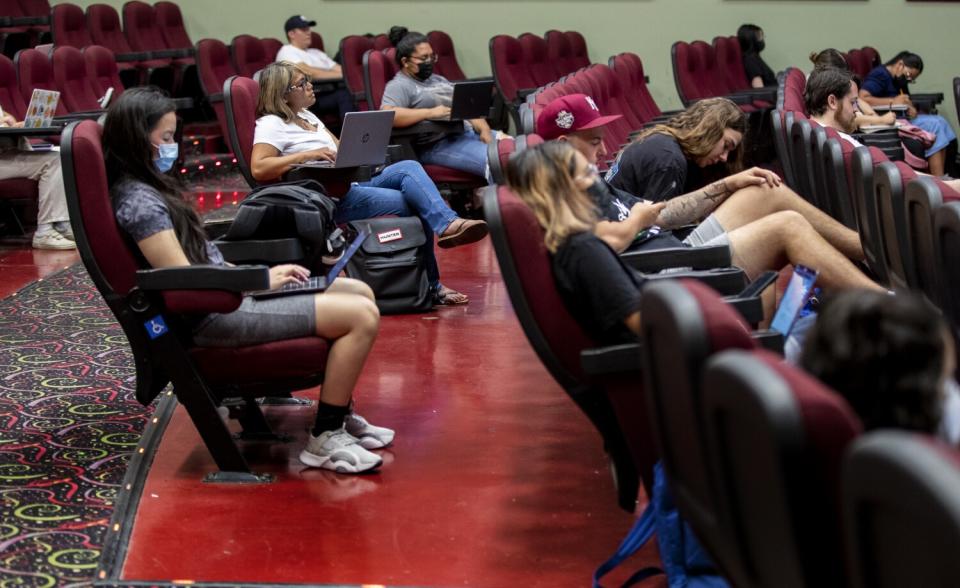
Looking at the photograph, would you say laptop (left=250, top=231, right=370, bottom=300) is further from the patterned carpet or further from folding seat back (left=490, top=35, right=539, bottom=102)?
folding seat back (left=490, top=35, right=539, bottom=102)

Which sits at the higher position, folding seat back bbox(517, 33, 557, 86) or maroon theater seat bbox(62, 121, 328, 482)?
maroon theater seat bbox(62, 121, 328, 482)

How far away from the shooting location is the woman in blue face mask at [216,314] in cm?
279

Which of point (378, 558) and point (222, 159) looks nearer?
point (378, 558)

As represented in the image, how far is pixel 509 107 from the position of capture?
861 cm

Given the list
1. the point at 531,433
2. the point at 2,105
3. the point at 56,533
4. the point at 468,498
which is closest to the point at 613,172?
the point at 531,433

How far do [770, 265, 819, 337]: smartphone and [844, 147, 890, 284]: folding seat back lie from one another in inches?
19.1

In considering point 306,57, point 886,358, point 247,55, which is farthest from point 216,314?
point 247,55

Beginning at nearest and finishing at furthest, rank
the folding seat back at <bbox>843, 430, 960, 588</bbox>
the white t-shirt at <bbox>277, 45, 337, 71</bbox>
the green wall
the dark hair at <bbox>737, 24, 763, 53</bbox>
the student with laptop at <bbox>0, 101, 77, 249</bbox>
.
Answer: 1. the folding seat back at <bbox>843, 430, 960, 588</bbox>
2. the student with laptop at <bbox>0, 101, 77, 249</bbox>
3. the white t-shirt at <bbox>277, 45, 337, 71</bbox>
4. the dark hair at <bbox>737, 24, 763, 53</bbox>
5. the green wall

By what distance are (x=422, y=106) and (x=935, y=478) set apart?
4.92 meters

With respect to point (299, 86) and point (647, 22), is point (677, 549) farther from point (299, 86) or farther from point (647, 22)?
point (647, 22)

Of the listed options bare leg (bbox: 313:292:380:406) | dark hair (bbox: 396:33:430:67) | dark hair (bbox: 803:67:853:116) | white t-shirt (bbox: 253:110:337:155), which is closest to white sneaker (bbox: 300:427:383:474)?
bare leg (bbox: 313:292:380:406)

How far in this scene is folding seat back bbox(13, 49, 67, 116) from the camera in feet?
22.3

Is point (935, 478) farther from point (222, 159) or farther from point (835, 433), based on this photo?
point (222, 159)

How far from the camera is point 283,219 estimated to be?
335 cm
